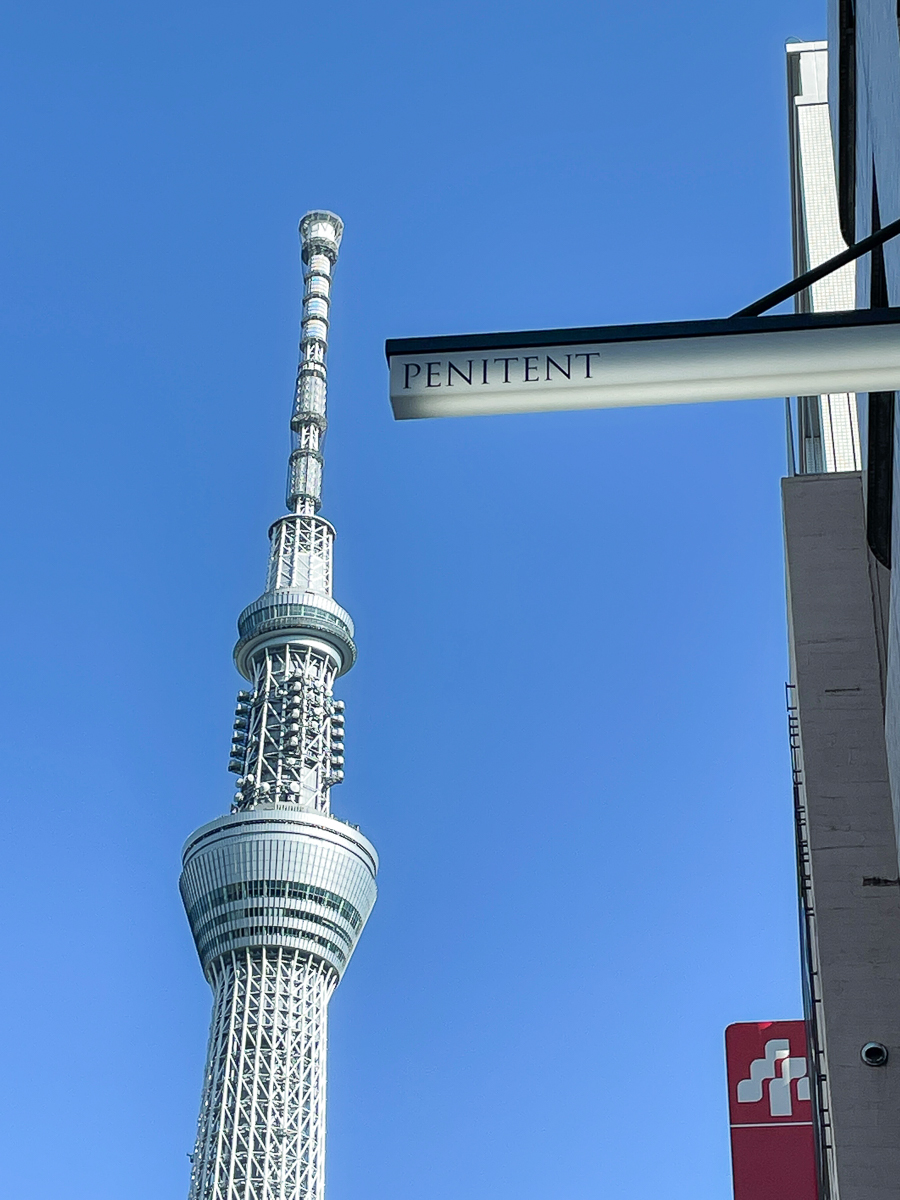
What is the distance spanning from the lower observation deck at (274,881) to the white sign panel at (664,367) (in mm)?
119513

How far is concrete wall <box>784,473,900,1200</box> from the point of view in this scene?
22.1 metres

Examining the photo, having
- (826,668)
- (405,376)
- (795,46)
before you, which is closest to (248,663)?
(795,46)

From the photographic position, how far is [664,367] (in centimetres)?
518

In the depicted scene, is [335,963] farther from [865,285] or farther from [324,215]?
[865,285]

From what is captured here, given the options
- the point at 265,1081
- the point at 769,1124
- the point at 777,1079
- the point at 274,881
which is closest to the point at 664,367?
the point at 769,1124

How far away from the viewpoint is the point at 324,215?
169m

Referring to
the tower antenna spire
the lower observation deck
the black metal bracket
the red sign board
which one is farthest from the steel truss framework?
the black metal bracket

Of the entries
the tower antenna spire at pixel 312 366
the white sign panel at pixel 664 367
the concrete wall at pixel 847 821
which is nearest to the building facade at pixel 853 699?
the concrete wall at pixel 847 821

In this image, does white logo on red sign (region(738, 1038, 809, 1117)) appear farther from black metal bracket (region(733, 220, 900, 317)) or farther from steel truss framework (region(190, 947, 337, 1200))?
steel truss framework (region(190, 947, 337, 1200))

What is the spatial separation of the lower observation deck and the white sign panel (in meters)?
120

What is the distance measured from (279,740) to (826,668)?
110029 millimetres

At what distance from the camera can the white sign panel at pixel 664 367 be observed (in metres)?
5.11

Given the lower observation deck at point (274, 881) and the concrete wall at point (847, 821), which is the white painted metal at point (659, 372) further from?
the lower observation deck at point (274, 881)

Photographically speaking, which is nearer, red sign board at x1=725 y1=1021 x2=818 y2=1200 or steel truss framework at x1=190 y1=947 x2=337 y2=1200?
red sign board at x1=725 y1=1021 x2=818 y2=1200
